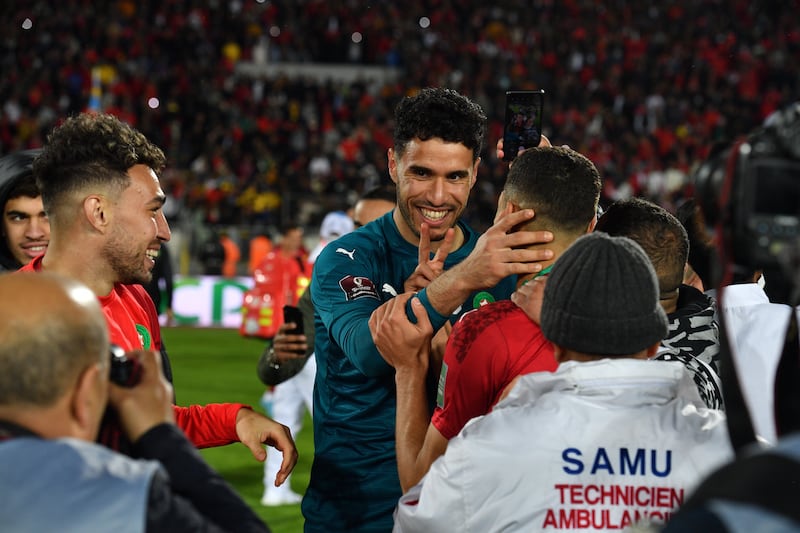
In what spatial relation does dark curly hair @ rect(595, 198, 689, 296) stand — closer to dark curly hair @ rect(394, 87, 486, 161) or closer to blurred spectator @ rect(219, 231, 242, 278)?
dark curly hair @ rect(394, 87, 486, 161)

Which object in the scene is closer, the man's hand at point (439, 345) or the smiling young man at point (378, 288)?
the man's hand at point (439, 345)

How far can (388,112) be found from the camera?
26953 millimetres

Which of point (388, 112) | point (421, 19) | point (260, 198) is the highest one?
point (421, 19)

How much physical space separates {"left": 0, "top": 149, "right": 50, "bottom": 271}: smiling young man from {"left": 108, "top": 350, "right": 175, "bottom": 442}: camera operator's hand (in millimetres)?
2534

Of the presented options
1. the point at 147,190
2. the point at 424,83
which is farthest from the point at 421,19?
the point at 147,190

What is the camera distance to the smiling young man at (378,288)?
321cm

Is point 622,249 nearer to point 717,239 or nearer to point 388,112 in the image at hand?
point 717,239

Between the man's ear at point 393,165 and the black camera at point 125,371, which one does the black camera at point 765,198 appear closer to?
the black camera at point 125,371

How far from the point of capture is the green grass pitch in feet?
22.2

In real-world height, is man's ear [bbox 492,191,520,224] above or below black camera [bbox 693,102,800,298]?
below

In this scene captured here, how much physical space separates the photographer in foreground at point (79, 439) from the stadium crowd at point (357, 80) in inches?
737

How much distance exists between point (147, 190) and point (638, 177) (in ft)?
72.2

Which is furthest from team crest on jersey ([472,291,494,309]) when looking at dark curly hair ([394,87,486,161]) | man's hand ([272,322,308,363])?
man's hand ([272,322,308,363])

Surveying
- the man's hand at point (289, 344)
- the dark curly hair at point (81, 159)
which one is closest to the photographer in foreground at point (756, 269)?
the dark curly hair at point (81, 159)
